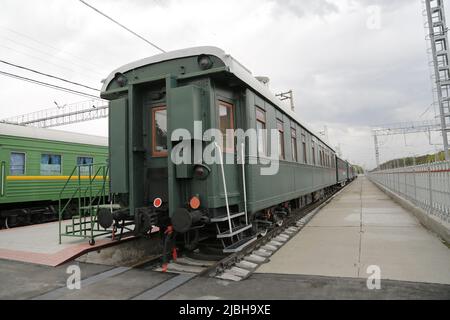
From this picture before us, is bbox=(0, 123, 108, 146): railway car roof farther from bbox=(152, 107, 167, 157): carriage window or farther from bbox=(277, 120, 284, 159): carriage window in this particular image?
bbox=(277, 120, 284, 159): carriage window

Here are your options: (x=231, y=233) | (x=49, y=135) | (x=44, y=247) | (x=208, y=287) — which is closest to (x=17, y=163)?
(x=49, y=135)

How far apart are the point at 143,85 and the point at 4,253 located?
4.08 m

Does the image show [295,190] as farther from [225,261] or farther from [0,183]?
[0,183]

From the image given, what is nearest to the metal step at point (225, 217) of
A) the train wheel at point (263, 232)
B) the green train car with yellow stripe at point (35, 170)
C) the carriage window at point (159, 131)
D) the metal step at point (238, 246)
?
the metal step at point (238, 246)

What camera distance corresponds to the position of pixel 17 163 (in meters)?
10.4

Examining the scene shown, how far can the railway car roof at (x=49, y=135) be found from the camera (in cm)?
1034

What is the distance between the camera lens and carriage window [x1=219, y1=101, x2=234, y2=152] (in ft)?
18.6

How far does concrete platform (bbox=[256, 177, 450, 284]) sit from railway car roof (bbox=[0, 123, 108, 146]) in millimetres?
8585

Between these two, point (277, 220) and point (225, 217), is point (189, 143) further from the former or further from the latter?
point (277, 220)

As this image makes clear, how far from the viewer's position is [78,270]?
5340 millimetres

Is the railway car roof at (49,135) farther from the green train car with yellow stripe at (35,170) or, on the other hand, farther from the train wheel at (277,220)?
the train wheel at (277,220)

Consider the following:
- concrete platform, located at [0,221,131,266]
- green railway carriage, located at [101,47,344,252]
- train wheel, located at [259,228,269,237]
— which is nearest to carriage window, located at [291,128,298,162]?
green railway carriage, located at [101,47,344,252]

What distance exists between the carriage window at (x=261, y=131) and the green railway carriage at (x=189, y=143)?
19mm
